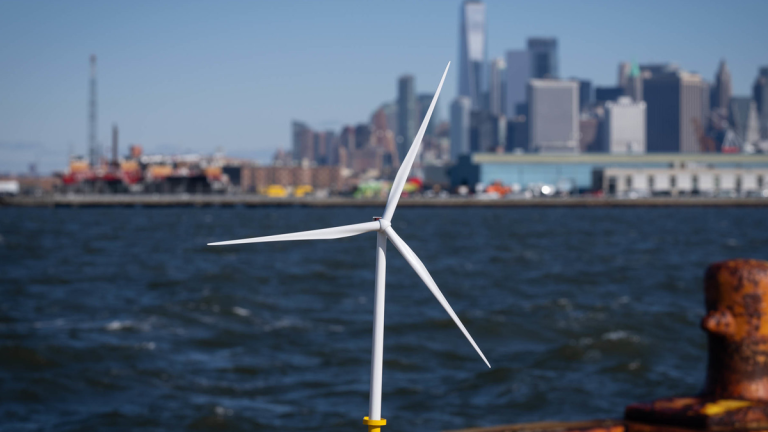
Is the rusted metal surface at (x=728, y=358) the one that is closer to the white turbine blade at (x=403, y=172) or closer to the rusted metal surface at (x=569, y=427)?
the rusted metal surface at (x=569, y=427)

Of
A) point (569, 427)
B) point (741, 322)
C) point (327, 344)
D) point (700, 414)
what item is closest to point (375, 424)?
point (569, 427)

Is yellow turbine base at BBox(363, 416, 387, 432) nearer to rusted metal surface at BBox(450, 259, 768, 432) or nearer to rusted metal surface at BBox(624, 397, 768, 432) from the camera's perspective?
rusted metal surface at BBox(450, 259, 768, 432)

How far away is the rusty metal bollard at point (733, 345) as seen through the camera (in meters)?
10.0

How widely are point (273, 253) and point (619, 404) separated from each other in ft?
210

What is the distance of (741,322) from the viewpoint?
10.2 meters

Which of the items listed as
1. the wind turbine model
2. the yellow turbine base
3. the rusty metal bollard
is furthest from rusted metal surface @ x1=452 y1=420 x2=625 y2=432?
the yellow turbine base

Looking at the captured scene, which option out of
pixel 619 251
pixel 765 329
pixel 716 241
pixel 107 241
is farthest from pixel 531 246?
pixel 765 329

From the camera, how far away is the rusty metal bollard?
Answer: 1003 cm

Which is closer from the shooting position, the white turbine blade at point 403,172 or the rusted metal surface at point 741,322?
the white turbine blade at point 403,172

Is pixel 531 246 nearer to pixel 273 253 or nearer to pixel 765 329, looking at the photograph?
pixel 273 253

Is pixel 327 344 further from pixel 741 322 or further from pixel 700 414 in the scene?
pixel 700 414

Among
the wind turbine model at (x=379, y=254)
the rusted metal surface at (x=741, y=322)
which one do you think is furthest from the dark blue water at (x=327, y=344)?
the wind turbine model at (x=379, y=254)

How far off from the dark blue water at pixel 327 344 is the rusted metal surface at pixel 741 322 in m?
13.3

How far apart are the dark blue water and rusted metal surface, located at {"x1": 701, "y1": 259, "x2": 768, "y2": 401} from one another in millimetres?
13316
